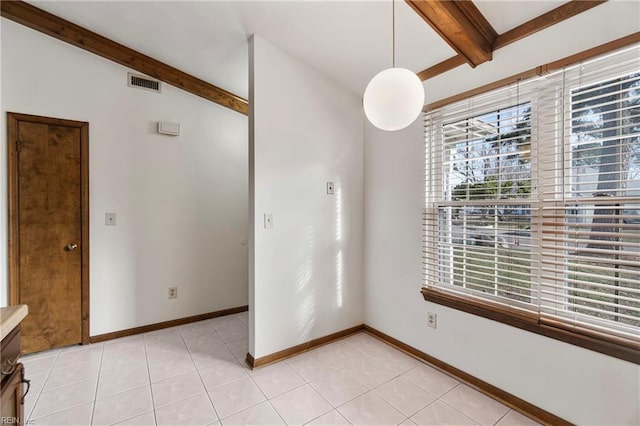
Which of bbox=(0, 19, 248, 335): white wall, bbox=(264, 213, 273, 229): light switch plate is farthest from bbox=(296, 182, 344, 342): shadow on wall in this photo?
bbox=(0, 19, 248, 335): white wall

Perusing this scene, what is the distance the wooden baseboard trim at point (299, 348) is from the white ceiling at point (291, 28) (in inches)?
96.2

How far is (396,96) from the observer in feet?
4.43

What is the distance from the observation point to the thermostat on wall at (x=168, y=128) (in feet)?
9.99

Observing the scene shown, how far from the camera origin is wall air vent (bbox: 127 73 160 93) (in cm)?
291

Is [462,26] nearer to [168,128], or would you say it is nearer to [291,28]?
[291,28]

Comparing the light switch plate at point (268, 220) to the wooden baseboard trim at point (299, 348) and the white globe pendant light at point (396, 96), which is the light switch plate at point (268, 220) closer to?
the wooden baseboard trim at point (299, 348)

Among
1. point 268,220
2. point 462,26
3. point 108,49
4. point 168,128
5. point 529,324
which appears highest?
point 108,49

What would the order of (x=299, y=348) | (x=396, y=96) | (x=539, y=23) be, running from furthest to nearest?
1. (x=299, y=348)
2. (x=539, y=23)
3. (x=396, y=96)

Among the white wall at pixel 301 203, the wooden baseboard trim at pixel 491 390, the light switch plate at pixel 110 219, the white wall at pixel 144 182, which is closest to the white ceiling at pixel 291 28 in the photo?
the white wall at pixel 301 203

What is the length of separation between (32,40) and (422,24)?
10.5ft

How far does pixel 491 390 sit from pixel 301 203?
1971 millimetres

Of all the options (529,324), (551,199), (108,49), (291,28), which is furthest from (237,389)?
(108,49)

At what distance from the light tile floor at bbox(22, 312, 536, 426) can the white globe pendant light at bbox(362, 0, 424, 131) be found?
5.83ft

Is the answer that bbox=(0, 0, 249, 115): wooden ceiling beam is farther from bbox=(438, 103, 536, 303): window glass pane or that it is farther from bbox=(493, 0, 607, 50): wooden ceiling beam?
bbox=(493, 0, 607, 50): wooden ceiling beam
